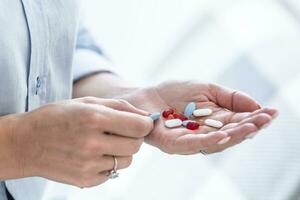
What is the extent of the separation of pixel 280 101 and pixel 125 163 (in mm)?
657

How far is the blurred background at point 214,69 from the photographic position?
1.16 metres

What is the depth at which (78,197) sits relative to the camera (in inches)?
50.8

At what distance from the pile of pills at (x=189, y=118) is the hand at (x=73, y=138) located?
10 centimetres

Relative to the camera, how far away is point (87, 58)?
95 cm

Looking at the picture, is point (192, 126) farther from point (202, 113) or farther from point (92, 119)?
point (92, 119)

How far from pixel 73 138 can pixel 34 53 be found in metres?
0.17

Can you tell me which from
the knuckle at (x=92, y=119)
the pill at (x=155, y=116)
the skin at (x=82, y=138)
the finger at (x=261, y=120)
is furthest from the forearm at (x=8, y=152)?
the finger at (x=261, y=120)

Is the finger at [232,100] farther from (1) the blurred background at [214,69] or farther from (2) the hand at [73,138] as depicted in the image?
(1) the blurred background at [214,69]

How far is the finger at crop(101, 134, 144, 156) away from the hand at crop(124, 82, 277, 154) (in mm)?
72

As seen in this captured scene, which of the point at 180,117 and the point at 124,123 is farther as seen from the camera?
the point at 180,117

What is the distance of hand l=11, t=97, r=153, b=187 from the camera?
615mm

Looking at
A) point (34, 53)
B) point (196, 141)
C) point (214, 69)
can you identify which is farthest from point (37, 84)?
point (214, 69)

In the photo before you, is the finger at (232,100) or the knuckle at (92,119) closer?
the knuckle at (92,119)

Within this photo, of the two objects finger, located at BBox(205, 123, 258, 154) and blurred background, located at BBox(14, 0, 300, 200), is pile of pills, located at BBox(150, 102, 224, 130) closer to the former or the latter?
finger, located at BBox(205, 123, 258, 154)
